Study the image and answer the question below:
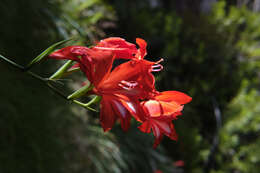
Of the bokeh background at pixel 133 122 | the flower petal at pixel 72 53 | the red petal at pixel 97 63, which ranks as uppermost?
the flower petal at pixel 72 53

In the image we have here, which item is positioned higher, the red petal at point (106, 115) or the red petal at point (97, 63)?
the red petal at point (97, 63)

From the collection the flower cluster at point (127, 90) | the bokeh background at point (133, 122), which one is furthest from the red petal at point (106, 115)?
the bokeh background at point (133, 122)

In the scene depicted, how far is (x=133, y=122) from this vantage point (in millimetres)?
2074

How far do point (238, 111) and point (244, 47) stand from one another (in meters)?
1.11

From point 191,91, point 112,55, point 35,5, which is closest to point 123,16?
point 191,91

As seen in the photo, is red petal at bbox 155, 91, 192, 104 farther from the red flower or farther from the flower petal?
the flower petal

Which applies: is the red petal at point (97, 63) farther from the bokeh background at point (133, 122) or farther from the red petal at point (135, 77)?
the bokeh background at point (133, 122)

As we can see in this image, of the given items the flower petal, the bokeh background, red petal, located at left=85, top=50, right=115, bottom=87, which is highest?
the flower petal

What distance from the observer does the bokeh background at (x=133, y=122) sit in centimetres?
131

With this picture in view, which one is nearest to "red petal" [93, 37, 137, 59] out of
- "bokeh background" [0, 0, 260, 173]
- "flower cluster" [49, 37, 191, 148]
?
"flower cluster" [49, 37, 191, 148]

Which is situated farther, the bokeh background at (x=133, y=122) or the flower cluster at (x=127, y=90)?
the bokeh background at (x=133, y=122)

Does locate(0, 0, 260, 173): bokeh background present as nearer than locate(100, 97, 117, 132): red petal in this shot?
No

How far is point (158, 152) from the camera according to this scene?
2.21 metres

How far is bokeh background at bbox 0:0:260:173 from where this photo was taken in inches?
51.5
